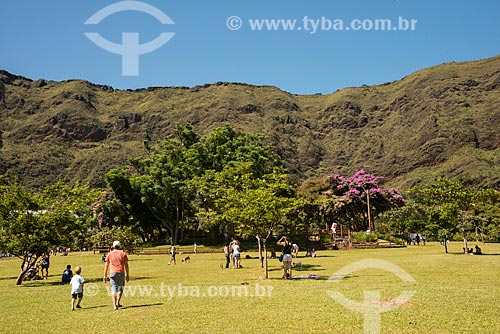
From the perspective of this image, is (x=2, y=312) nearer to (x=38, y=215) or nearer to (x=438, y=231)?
(x=38, y=215)

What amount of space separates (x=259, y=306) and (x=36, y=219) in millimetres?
13151

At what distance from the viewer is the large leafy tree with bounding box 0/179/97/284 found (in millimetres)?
21828

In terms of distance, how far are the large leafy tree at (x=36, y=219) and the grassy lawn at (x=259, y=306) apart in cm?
203

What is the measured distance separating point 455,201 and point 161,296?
26167mm

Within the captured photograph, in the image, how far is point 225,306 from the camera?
46.2ft

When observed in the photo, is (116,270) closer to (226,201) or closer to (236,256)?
(226,201)

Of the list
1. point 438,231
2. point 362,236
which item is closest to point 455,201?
point 438,231

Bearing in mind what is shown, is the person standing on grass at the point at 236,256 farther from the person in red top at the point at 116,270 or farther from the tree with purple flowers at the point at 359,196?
the tree with purple flowers at the point at 359,196

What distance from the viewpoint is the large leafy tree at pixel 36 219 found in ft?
71.6

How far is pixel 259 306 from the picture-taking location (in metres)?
13.8

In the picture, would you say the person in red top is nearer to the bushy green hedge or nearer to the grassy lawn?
the grassy lawn

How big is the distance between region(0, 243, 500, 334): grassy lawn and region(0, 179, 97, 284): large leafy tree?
203 cm

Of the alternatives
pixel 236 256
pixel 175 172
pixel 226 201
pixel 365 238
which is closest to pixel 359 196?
pixel 365 238

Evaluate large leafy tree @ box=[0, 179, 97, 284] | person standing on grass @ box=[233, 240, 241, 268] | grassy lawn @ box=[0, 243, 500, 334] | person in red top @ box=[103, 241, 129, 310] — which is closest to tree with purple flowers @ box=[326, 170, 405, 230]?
person standing on grass @ box=[233, 240, 241, 268]
